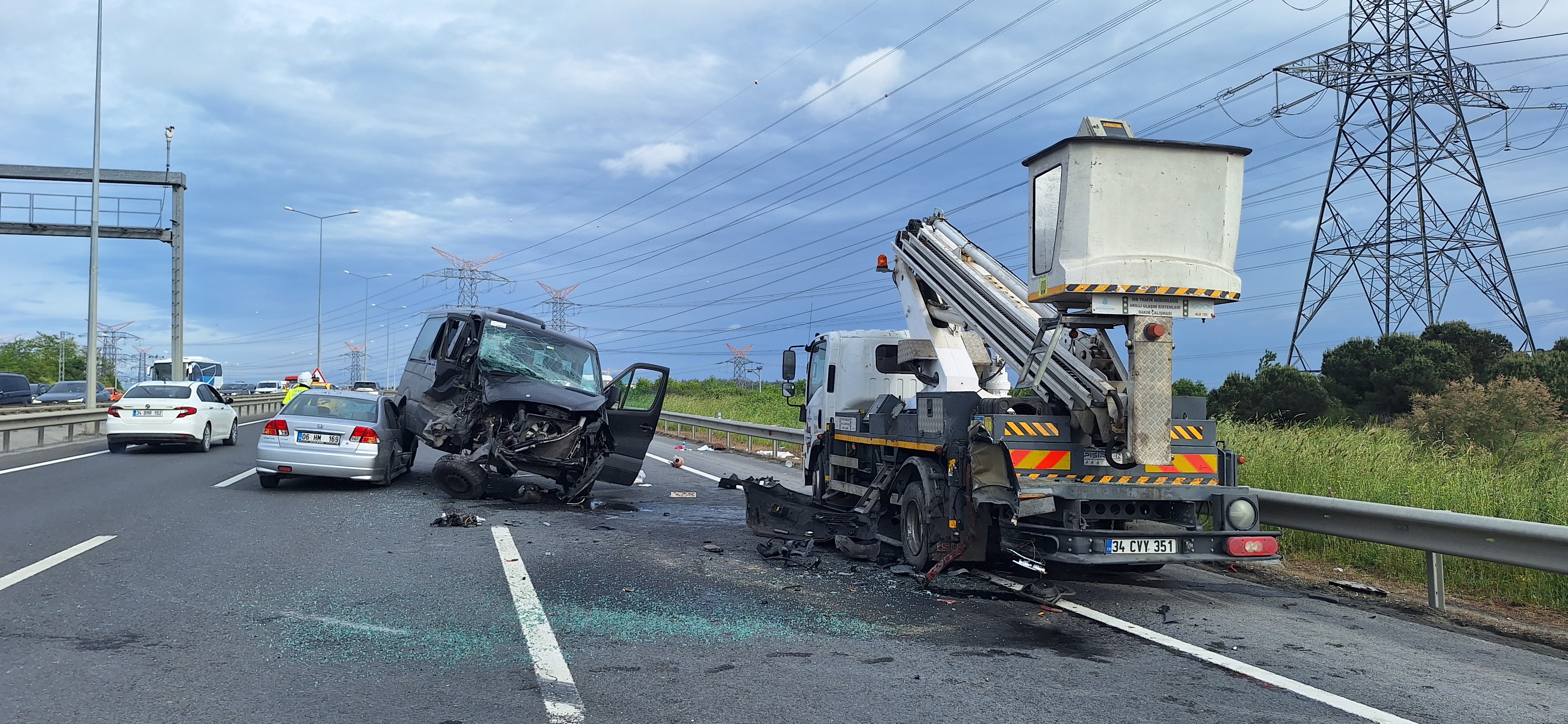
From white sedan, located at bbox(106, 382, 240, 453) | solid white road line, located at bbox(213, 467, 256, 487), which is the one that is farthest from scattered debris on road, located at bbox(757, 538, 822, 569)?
white sedan, located at bbox(106, 382, 240, 453)

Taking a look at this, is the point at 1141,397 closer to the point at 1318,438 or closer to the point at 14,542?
the point at 1318,438

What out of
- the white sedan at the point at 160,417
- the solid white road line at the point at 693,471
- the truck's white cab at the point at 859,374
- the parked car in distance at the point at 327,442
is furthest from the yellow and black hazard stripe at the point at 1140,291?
the white sedan at the point at 160,417

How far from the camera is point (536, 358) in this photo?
48.2ft

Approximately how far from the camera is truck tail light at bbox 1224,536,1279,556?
775cm

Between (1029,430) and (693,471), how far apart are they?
11991 mm

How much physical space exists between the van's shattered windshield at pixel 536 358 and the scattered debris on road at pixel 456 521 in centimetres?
307

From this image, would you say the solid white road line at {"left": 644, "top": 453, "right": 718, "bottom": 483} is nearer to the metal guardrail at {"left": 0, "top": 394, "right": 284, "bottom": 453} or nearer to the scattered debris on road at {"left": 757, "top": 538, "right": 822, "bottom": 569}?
the scattered debris on road at {"left": 757, "top": 538, "right": 822, "bottom": 569}

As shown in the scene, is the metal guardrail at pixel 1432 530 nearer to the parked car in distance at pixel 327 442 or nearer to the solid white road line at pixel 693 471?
the solid white road line at pixel 693 471

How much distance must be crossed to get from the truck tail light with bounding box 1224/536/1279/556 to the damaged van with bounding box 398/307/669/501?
7.81 m

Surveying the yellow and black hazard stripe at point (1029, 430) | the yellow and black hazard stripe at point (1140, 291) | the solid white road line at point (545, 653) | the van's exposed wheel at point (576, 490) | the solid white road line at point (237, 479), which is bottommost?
the solid white road line at point (237, 479)

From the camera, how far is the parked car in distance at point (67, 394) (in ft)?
139

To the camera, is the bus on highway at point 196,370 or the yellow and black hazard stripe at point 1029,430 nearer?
the yellow and black hazard stripe at point 1029,430

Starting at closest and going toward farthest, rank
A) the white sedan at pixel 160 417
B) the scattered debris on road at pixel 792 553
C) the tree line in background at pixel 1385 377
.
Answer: the scattered debris on road at pixel 792 553 < the white sedan at pixel 160 417 < the tree line in background at pixel 1385 377

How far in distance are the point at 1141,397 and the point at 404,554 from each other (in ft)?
20.5
